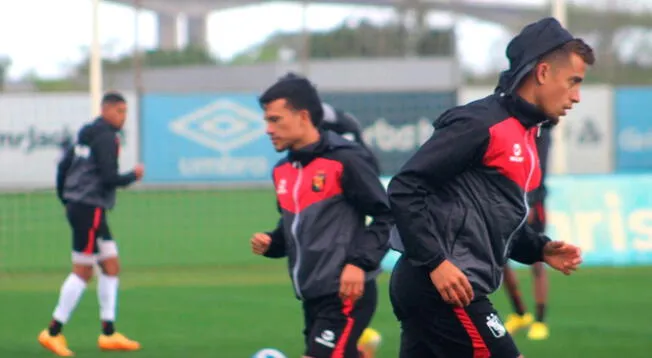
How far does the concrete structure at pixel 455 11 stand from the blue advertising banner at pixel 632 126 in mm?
3338

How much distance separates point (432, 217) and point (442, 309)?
371 mm

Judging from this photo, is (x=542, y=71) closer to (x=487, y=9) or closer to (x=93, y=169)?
(x=93, y=169)

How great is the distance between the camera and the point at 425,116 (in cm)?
3584

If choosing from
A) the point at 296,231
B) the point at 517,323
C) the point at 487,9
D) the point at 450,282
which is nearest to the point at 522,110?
the point at 450,282

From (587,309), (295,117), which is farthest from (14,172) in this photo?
(295,117)

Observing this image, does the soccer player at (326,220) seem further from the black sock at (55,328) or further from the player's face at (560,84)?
the black sock at (55,328)

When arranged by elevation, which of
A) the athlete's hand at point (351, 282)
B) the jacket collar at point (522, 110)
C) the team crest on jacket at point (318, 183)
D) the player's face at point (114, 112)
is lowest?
the athlete's hand at point (351, 282)

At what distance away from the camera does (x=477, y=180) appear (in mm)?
5379

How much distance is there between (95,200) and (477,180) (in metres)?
6.22

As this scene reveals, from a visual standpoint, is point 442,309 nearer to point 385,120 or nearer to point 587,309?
point 587,309

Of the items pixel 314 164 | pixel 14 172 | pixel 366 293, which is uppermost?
pixel 314 164

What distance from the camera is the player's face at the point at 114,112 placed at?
36.4ft

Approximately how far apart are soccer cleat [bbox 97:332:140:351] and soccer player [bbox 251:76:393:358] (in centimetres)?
406

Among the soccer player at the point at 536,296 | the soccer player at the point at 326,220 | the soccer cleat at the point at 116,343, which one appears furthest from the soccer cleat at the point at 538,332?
the soccer player at the point at 326,220
